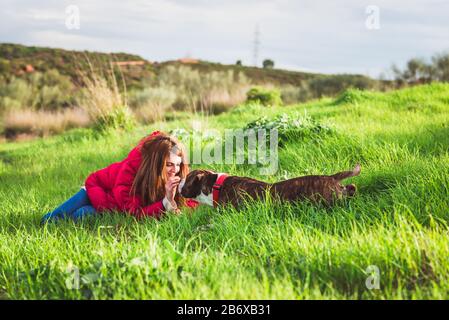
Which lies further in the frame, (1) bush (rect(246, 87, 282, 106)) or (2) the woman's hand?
(1) bush (rect(246, 87, 282, 106))

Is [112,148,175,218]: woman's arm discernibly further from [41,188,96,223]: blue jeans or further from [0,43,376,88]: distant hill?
[0,43,376,88]: distant hill

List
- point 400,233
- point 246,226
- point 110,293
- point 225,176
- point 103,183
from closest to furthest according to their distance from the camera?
point 110,293 < point 400,233 < point 246,226 < point 225,176 < point 103,183

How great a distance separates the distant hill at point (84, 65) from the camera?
94.7 ft

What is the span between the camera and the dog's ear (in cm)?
384

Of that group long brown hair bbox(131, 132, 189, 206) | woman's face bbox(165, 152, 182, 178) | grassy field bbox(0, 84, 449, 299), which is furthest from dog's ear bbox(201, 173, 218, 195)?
woman's face bbox(165, 152, 182, 178)

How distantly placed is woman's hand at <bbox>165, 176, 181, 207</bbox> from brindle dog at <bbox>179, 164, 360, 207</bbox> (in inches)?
11.4

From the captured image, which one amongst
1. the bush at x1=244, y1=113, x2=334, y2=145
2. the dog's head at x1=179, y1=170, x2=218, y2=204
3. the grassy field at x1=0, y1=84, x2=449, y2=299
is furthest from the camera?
the bush at x1=244, y1=113, x2=334, y2=145

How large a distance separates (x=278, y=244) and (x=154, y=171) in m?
1.66

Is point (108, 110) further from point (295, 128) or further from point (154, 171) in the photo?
point (154, 171)

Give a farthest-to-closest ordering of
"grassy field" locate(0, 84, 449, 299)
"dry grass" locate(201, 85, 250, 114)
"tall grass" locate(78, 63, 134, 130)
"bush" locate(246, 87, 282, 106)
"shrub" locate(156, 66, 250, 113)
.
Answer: "shrub" locate(156, 66, 250, 113), "dry grass" locate(201, 85, 250, 114), "bush" locate(246, 87, 282, 106), "tall grass" locate(78, 63, 134, 130), "grassy field" locate(0, 84, 449, 299)

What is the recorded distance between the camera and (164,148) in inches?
168
